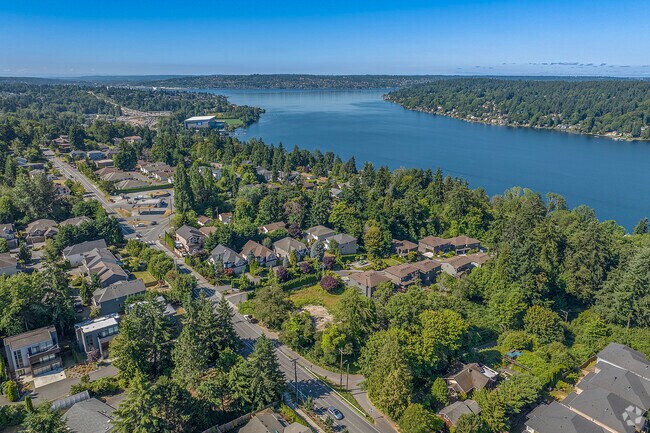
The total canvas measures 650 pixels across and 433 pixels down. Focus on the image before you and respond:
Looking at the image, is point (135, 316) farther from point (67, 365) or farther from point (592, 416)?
point (592, 416)

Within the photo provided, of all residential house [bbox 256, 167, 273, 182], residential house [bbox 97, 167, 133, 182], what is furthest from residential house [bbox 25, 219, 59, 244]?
residential house [bbox 256, 167, 273, 182]

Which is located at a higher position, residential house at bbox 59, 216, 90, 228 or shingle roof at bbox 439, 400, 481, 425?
residential house at bbox 59, 216, 90, 228

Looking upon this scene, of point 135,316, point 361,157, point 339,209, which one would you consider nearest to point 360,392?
point 135,316

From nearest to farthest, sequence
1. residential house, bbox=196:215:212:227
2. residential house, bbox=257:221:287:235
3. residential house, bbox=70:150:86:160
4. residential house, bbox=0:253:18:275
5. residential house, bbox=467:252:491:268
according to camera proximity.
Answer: residential house, bbox=0:253:18:275
residential house, bbox=467:252:491:268
residential house, bbox=257:221:287:235
residential house, bbox=196:215:212:227
residential house, bbox=70:150:86:160

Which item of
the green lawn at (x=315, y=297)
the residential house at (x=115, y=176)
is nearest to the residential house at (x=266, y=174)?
the residential house at (x=115, y=176)

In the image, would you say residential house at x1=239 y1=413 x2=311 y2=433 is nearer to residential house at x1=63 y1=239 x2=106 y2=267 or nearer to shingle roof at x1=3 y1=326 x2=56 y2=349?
shingle roof at x1=3 y1=326 x2=56 y2=349

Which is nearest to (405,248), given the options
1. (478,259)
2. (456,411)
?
(478,259)

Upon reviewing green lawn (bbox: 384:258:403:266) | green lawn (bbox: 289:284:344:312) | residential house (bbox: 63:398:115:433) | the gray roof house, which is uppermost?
residential house (bbox: 63:398:115:433)
